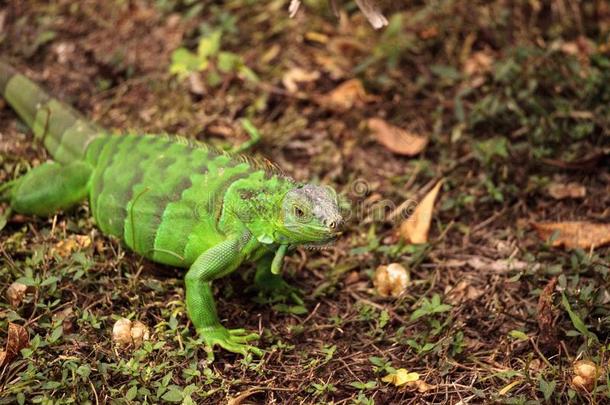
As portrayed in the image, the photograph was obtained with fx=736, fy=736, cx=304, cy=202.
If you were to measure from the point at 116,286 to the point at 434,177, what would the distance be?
9.16 feet

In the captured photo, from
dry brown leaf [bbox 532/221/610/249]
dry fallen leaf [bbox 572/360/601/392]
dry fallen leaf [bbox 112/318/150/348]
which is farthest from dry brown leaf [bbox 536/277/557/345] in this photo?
dry fallen leaf [bbox 112/318/150/348]

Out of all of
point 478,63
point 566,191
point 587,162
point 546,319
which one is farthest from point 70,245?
point 478,63

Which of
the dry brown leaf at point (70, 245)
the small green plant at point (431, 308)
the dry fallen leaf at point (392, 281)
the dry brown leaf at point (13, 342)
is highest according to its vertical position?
the dry brown leaf at point (13, 342)

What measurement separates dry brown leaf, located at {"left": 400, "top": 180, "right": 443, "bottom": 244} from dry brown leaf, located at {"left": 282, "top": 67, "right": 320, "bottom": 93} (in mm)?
1946

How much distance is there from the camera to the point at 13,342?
4.25 m

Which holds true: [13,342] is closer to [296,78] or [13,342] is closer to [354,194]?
[354,194]

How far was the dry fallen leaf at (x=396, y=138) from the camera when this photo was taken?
6516mm

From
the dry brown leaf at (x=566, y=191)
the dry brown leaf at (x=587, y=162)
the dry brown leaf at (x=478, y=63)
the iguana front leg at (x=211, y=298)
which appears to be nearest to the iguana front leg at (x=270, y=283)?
the iguana front leg at (x=211, y=298)

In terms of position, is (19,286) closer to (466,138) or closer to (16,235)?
(16,235)

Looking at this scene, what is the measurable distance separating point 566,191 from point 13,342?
4.19m

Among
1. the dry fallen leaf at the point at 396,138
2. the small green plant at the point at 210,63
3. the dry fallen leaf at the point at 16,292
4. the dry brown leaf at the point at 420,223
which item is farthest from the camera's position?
the small green plant at the point at 210,63

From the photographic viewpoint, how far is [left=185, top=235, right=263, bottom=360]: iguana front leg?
4.51m

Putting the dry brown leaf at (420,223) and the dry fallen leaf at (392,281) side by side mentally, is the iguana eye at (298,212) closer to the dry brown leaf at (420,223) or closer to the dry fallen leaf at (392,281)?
the dry fallen leaf at (392,281)

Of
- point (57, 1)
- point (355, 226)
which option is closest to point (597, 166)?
point (355, 226)
